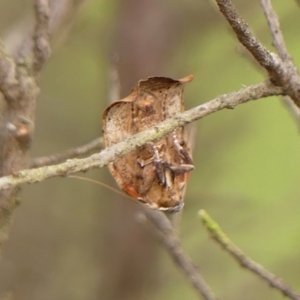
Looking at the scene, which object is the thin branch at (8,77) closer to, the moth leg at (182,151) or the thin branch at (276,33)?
the moth leg at (182,151)

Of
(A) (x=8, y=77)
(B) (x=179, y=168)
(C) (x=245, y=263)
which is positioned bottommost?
(C) (x=245, y=263)

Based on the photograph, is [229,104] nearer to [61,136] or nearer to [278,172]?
[61,136]

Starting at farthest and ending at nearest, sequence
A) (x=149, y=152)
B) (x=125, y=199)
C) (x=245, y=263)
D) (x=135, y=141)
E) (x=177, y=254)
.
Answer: (x=125, y=199)
(x=177, y=254)
(x=245, y=263)
(x=149, y=152)
(x=135, y=141)

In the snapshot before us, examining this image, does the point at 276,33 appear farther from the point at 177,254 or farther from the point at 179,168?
the point at 177,254

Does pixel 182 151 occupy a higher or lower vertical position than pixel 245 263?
higher

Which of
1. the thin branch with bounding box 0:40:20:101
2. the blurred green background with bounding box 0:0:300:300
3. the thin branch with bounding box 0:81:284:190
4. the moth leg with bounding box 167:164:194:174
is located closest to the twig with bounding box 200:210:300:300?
the moth leg with bounding box 167:164:194:174

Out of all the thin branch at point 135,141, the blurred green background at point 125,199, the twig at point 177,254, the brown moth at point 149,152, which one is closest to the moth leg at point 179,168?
the brown moth at point 149,152

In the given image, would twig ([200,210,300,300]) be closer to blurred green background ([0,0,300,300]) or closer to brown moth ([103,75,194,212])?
brown moth ([103,75,194,212])

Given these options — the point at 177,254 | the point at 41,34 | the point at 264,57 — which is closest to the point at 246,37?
the point at 264,57
